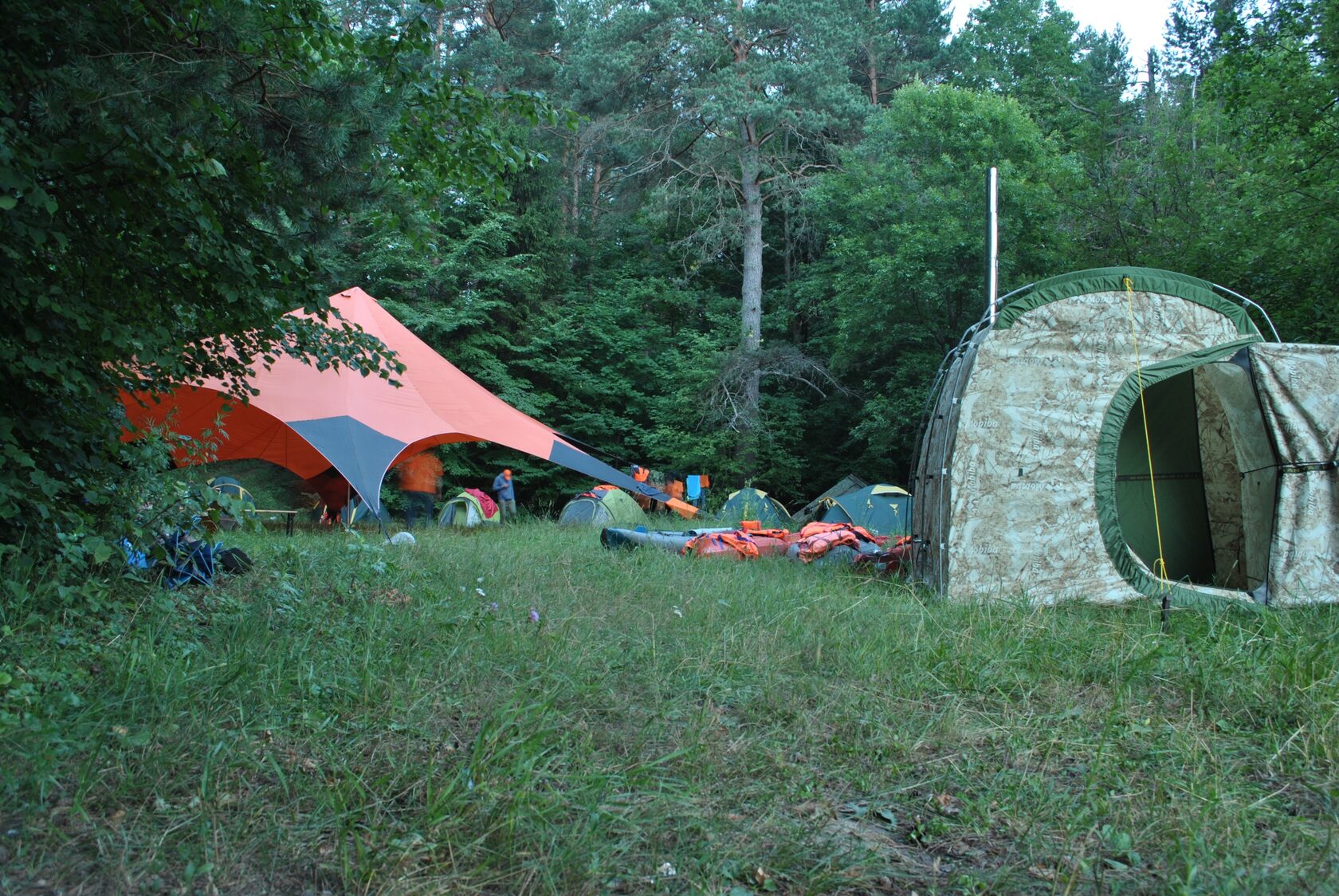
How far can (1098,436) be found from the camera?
16.3 ft

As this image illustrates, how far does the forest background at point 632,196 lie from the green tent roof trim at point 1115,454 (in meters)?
3.33

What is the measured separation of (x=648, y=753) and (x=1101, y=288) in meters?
3.95

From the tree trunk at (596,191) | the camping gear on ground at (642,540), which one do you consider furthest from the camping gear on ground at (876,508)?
the tree trunk at (596,191)

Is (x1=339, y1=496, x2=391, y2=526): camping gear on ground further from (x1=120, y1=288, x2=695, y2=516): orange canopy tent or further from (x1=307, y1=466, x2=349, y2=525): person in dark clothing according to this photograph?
(x1=120, y1=288, x2=695, y2=516): orange canopy tent

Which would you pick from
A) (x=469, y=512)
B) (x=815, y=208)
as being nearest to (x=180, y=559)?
(x=469, y=512)

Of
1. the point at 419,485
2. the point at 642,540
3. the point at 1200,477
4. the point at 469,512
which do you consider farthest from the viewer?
the point at 419,485

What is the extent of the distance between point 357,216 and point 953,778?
3.40 meters

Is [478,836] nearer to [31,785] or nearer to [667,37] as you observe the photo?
[31,785]

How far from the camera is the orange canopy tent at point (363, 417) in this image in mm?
8828

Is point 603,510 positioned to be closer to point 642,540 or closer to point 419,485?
point 419,485

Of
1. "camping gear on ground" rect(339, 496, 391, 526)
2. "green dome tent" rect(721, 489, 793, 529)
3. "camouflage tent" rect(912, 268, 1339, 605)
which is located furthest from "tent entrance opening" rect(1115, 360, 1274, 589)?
"camping gear on ground" rect(339, 496, 391, 526)

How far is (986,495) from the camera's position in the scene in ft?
16.3

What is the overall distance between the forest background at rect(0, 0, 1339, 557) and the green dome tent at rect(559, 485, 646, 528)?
138 inches

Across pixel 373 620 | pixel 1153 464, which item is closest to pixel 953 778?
pixel 373 620
